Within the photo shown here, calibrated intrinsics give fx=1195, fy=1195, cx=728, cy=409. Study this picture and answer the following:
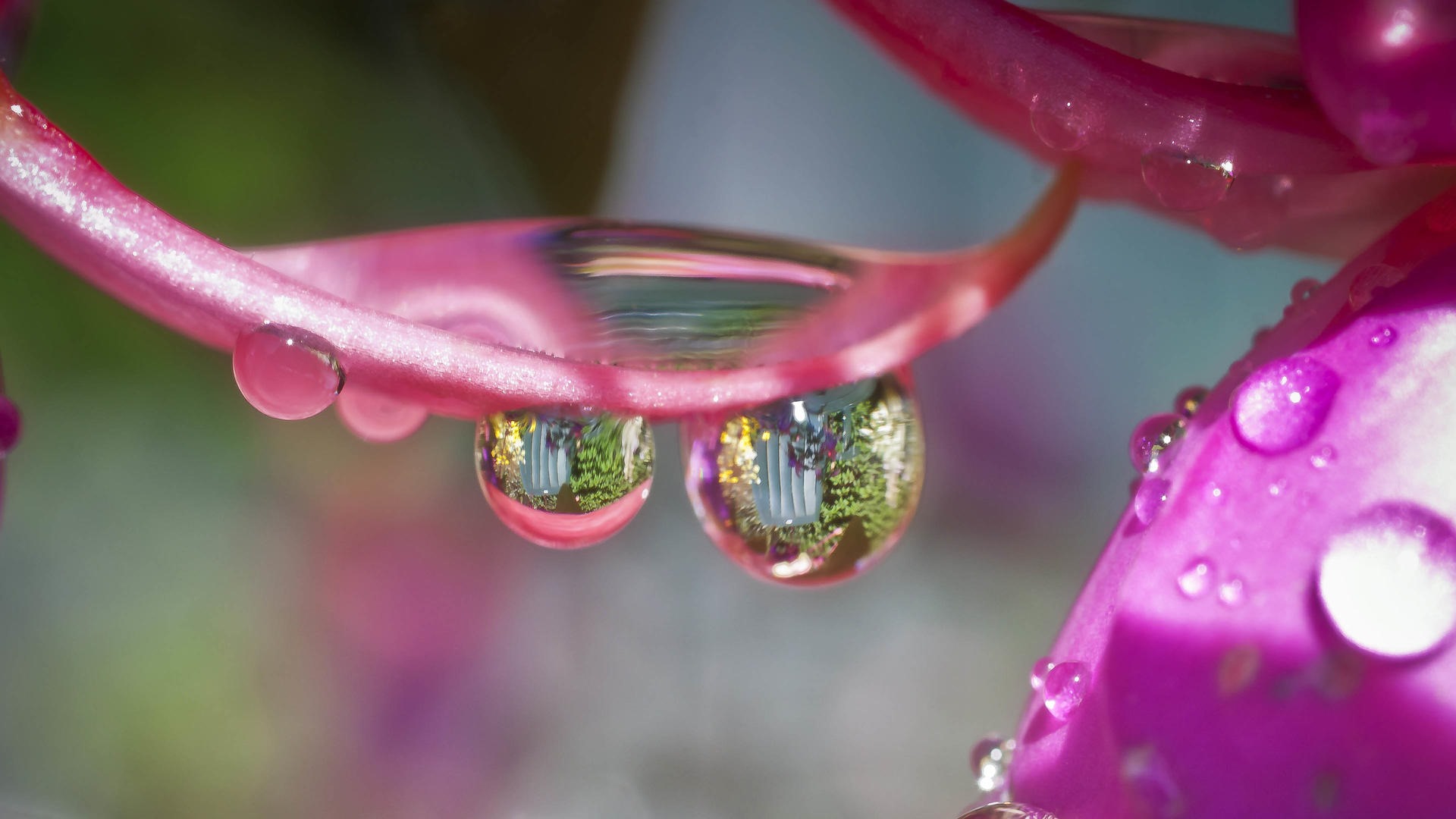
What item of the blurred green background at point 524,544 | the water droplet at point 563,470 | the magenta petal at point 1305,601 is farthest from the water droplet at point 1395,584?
the blurred green background at point 524,544

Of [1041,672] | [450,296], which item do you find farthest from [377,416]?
[1041,672]

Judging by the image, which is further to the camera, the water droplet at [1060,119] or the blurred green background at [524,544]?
the blurred green background at [524,544]

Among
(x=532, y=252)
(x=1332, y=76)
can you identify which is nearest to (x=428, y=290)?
(x=532, y=252)

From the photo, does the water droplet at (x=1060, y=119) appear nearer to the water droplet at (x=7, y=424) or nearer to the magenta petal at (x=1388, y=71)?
the magenta petal at (x=1388, y=71)

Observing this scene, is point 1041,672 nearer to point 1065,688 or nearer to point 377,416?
point 1065,688

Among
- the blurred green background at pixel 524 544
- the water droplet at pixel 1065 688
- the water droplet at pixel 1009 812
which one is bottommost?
the water droplet at pixel 1009 812

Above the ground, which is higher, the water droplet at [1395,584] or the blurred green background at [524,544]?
the blurred green background at [524,544]

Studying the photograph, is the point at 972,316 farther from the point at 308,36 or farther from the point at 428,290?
the point at 308,36

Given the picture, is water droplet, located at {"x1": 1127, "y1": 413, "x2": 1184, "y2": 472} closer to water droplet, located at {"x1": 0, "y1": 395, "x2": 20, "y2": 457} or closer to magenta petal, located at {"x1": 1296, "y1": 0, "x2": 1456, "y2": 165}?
magenta petal, located at {"x1": 1296, "y1": 0, "x2": 1456, "y2": 165}
